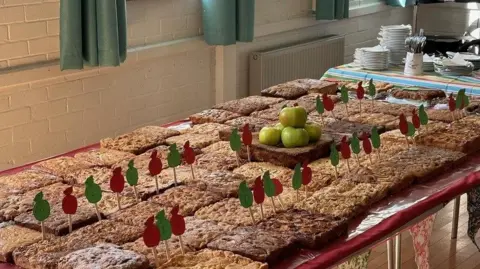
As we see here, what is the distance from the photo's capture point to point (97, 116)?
4.16m

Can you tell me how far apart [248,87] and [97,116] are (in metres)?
1.36

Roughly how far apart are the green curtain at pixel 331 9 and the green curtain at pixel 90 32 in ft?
6.67

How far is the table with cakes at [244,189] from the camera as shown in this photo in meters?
1.99

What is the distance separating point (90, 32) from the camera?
3777mm

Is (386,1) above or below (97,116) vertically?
above

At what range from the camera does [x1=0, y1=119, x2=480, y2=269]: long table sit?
6.66 feet

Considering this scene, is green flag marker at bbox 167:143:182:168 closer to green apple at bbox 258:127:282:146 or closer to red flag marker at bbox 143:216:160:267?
green apple at bbox 258:127:282:146

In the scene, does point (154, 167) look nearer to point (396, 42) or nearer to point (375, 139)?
point (375, 139)

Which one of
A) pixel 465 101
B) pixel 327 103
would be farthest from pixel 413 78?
pixel 327 103

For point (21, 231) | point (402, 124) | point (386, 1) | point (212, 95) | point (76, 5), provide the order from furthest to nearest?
point (386, 1)
point (212, 95)
point (76, 5)
point (402, 124)
point (21, 231)

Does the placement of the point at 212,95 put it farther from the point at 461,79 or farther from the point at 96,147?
the point at 96,147

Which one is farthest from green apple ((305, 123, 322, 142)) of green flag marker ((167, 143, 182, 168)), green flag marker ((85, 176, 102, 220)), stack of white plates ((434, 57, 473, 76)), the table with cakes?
stack of white plates ((434, 57, 473, 76))

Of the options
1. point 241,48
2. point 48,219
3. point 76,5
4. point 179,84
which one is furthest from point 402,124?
point 241,48

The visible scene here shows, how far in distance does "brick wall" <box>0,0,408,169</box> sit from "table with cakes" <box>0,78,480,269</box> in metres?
0.93
